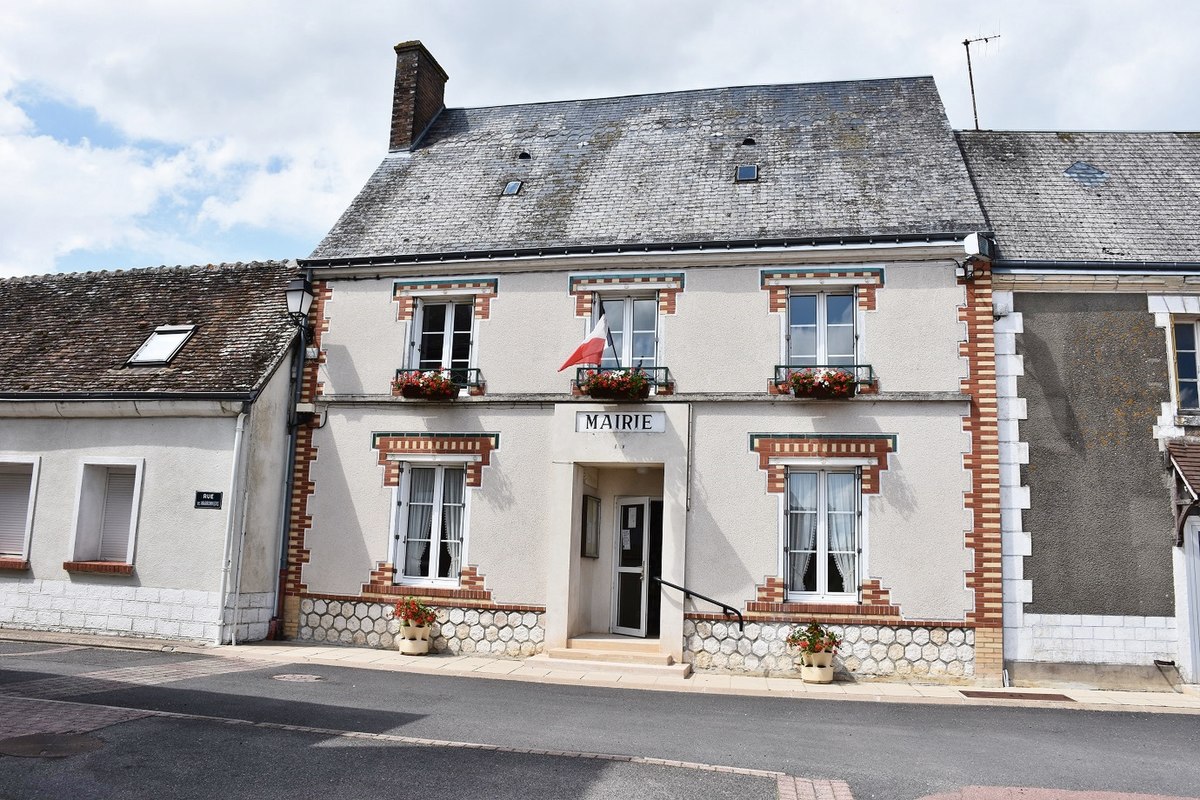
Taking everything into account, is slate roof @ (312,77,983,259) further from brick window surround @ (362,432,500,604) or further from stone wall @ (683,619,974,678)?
stone wall @ (683,619,974,678)

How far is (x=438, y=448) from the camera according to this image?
12.9 m

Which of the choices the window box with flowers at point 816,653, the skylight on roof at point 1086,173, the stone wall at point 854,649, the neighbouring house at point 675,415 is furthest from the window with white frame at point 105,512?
the skylight on roof at point 1086,173

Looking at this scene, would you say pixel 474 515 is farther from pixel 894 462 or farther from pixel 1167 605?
pixel 1167 605

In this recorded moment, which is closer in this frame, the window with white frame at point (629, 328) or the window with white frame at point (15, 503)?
the window with white frame at point (629, 328)

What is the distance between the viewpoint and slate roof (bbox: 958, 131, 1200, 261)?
12.3m

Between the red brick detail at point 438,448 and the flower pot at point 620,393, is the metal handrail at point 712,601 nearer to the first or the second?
the flower pot at point 620,393

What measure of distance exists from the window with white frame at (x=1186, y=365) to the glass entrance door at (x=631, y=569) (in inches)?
278

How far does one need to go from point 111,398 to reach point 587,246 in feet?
22.9

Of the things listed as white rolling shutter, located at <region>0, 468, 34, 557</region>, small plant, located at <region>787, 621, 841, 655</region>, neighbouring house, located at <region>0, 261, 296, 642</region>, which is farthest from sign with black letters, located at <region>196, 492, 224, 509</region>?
small plant, located at <region>787, 621, 841, 655</region>

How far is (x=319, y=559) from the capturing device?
Answer: 13.1m

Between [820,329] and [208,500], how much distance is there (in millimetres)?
8575

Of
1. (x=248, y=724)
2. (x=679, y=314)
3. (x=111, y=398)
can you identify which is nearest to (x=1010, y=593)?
(x=679, y=314)

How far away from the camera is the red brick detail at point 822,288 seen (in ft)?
39.8

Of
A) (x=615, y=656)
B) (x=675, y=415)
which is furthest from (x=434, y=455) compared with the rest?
(x=615, y=656)
